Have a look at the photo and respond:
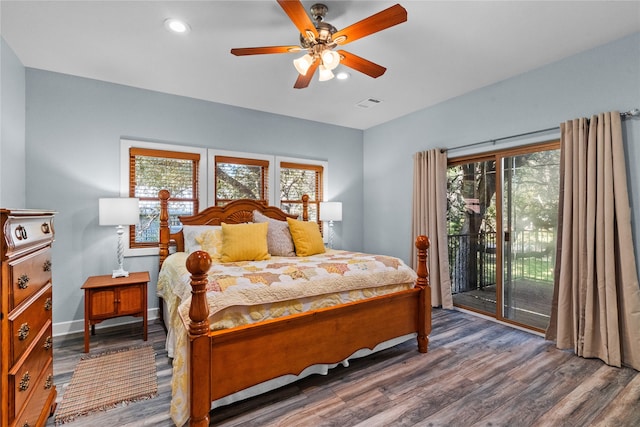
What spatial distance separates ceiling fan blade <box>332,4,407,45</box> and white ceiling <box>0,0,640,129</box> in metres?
0.29

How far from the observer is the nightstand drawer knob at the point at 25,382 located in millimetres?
1292

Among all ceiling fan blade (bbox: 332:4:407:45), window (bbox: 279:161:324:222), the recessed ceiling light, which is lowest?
window (bbox: 279:161:324:222)

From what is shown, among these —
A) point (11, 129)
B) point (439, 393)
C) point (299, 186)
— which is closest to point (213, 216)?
point (299, 186)

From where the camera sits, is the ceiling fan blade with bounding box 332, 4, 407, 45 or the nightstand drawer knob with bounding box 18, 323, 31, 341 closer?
the nightstand drawer knob with bounding box 18, 323, 31, 341

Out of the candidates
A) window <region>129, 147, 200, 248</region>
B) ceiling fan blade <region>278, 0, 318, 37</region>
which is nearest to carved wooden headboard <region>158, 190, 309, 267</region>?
window <region>129, 147, 200, 248</region>

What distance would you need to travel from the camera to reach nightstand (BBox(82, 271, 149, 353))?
275cm

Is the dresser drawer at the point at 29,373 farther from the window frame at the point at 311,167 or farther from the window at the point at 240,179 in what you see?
the window frame at the point at 311,167

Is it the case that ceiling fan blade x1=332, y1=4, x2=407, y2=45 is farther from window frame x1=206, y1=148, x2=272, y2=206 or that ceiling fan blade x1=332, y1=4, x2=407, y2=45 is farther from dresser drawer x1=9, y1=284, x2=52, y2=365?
window frame x1=206, y1=148, x2=272, y2=206

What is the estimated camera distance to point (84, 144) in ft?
10.8

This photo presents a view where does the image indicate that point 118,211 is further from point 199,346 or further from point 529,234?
point 529,234

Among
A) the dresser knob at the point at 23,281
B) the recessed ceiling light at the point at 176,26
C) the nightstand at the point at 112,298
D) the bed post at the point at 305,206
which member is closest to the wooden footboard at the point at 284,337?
the dresser knob at the point at 23,281

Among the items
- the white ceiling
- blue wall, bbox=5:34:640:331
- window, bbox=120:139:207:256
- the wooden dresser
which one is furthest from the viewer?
window, bbox=120:139:207:256

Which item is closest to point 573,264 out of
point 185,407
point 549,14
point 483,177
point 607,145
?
point 607,145

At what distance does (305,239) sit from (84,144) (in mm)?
2612
